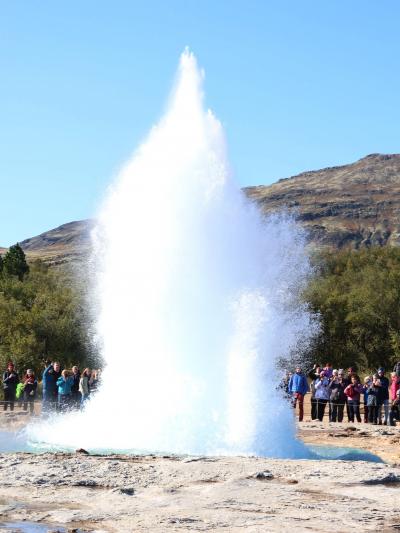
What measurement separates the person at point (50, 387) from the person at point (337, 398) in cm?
818

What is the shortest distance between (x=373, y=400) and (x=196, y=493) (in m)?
12.9

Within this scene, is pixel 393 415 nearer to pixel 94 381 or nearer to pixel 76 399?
pixel 94 381

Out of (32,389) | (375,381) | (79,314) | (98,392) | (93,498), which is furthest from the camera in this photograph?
(79,314)

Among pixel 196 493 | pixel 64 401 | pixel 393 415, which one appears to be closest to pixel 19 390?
pixel 64 401

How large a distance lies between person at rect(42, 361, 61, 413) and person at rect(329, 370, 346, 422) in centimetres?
818

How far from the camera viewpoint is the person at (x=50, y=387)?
72.0 feet

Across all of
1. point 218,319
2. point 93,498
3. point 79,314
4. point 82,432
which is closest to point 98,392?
point 82,432

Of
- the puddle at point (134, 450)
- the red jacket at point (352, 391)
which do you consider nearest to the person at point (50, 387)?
the puddle at point (134, 450)

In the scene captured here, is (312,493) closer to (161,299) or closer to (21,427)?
(161,299)

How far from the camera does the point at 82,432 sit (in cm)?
1823

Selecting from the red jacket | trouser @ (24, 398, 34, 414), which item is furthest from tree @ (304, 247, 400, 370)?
trouser @ (24, 398, 34, 414)

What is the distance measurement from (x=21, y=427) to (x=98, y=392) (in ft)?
8.13

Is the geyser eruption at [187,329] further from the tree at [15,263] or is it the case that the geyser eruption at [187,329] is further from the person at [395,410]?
the tree at [15,263]

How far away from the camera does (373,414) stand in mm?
24125
